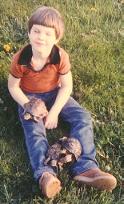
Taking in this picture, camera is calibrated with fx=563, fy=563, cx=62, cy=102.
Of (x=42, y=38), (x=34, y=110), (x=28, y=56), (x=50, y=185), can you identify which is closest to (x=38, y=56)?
(x=28, y=56)

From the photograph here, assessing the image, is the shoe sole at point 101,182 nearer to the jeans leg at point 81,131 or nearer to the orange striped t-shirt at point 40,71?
the jeans leg at point 81,131

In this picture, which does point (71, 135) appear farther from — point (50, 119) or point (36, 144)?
point (36, 144)

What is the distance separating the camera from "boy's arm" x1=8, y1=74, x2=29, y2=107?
5.32 m

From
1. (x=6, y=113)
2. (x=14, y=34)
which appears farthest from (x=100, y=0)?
(x=6, y=113)

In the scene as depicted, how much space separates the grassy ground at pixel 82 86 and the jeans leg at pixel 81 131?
5.3 inches

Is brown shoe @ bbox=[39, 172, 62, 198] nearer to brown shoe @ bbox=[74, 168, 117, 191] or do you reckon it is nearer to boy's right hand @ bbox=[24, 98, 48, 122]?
brown shoe @ bbox=[74, 168, 117, 191]

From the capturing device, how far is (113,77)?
614 centimetres

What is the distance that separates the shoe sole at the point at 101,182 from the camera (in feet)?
15.1

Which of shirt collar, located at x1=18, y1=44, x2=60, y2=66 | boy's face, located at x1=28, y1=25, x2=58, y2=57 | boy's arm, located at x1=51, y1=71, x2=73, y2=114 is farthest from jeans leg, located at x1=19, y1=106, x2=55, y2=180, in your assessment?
boy's face, located at x1=28, y1=25, x2=58, y2=57

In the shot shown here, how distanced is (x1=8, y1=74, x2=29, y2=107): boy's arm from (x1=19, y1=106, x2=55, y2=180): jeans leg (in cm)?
13

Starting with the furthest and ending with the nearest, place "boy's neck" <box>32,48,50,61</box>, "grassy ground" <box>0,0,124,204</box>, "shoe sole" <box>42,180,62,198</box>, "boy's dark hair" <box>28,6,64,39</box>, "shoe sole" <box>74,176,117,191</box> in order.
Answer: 1. "boy's neck" <box>32,48,50,61</box>
2. "boy's dark hair" <box>28,6,64,39</box>
3. "grassy ground" <box>0,0,124,204</box>
4. "shoe sole" <box>74,176,117,191</box>
5. "shoe sole" <box>42,180,62,198</box>

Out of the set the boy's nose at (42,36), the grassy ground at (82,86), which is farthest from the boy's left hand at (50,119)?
the boy's nose at (42,36)

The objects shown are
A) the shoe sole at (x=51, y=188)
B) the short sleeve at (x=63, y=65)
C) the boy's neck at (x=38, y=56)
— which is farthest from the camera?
the short sleeve at (x=63, y=65)

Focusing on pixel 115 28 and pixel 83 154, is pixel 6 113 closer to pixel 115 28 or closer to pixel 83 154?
pixel 83 154
